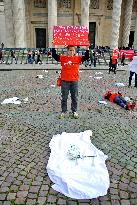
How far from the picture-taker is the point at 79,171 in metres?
4.49

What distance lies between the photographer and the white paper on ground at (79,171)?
4086 mm

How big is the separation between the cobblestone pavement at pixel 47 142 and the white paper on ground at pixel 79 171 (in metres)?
0.11

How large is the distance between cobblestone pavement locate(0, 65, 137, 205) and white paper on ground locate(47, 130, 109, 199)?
0.11 metres

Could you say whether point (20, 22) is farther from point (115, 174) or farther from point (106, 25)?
point (115, 174)

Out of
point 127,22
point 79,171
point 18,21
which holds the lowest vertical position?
point 79,171

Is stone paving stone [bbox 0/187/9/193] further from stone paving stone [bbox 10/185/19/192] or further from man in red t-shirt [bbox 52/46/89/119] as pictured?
man in red t-shirt [bbox 52/46/89/119]

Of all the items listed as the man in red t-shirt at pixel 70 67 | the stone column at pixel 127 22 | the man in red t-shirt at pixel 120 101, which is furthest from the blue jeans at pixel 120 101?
the stone column at pixel 127 22

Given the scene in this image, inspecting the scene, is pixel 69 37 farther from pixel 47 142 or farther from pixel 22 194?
pixel 22 194

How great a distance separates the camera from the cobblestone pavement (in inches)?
161

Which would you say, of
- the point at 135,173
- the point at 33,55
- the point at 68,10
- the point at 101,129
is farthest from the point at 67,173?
the point at 68,10

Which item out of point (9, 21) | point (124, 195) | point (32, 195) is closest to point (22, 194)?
point (32, 195)

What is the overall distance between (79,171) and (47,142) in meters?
1.58

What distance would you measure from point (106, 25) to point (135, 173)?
29631 mm

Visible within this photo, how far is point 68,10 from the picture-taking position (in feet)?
100
